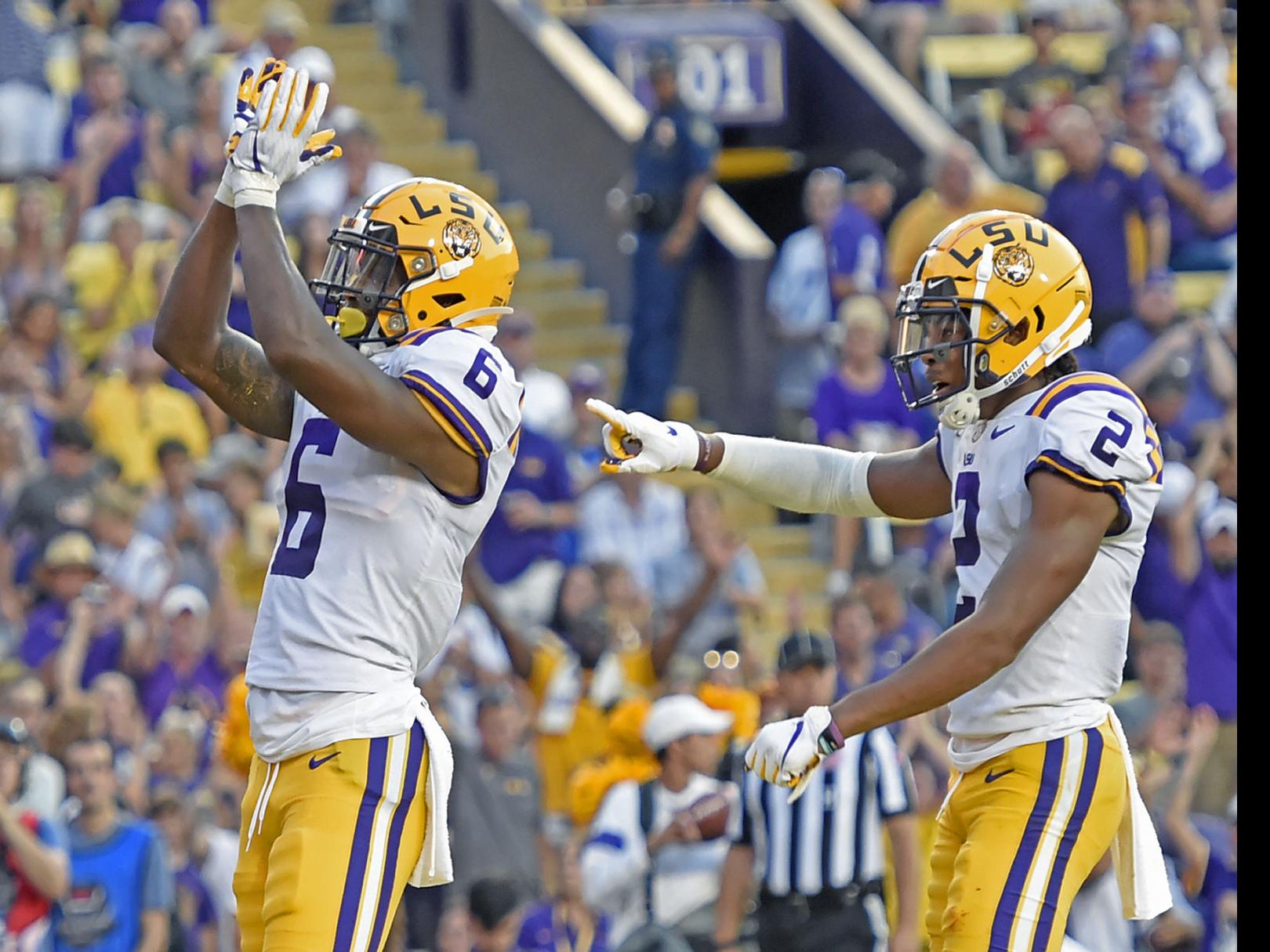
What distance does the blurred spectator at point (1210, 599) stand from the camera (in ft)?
29.2

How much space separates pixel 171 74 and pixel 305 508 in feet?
23.0

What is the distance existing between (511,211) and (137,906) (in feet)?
19.0

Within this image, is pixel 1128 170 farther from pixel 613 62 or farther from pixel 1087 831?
pixel 1087 831

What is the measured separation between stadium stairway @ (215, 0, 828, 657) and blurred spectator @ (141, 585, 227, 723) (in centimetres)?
220

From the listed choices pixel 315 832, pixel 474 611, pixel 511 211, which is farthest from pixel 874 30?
pixel 315 832

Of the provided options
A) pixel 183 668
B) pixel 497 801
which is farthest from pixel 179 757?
pixel 497 801

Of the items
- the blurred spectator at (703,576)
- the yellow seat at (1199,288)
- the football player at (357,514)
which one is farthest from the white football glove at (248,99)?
the yellow seat at (1199,288)

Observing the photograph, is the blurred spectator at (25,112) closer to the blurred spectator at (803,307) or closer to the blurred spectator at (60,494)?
the blurred spectator at (60,494)

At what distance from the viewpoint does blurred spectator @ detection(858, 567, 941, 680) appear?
8.28 m

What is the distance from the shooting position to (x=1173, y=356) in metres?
9.70

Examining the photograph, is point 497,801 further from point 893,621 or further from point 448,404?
point 448,404

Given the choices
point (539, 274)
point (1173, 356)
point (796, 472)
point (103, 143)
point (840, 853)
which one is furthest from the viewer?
point (539, 274)

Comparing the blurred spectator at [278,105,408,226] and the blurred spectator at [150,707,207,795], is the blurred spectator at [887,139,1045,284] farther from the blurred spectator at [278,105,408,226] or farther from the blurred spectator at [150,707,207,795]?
the blurred spectator at [150,707,207,795]

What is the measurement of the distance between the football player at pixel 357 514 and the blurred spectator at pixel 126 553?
4205 millimetres
